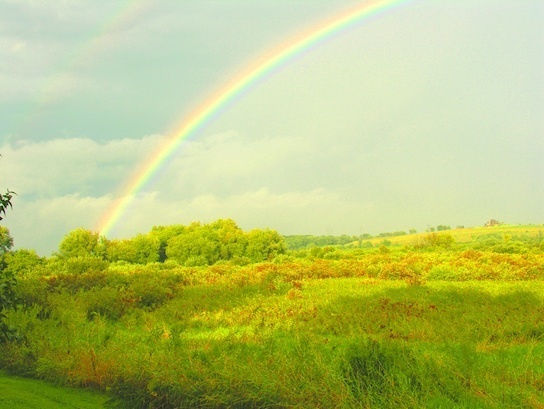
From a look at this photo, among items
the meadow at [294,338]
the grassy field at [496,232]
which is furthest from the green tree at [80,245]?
the grassy field at [496,232]

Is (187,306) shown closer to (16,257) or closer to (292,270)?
(292,270)

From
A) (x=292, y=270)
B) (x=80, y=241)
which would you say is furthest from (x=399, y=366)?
(x=80, y=241)

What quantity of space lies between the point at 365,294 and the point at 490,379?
43.5 feet

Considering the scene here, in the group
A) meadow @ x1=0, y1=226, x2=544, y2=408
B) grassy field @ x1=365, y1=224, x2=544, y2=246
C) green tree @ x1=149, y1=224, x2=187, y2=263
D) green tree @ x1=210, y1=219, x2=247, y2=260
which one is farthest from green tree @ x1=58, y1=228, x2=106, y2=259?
grassy field @ x1=365, y1=224, x2=544, y2=246

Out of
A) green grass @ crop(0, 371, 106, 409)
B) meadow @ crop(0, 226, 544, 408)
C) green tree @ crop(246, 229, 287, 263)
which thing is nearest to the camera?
meadow @ crop(0, 226, 544, 408)

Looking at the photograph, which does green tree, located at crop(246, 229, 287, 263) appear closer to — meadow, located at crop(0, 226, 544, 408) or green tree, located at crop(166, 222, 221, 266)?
green tree, located at crop(166, 222, 221, 266)

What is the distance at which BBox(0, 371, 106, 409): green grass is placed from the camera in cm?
764

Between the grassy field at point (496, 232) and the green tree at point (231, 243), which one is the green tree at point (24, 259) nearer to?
the green tree at point (231, 243)

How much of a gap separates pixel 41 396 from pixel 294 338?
18.0ft

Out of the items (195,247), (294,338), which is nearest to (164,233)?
(195,247)

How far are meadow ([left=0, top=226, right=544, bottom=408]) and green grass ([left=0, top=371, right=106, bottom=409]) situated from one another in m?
0.22

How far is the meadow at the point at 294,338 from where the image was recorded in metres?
7.45

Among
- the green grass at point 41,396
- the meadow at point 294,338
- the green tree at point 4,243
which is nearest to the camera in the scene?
the meadow at point 294,338

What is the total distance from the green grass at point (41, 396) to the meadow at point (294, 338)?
221mm
